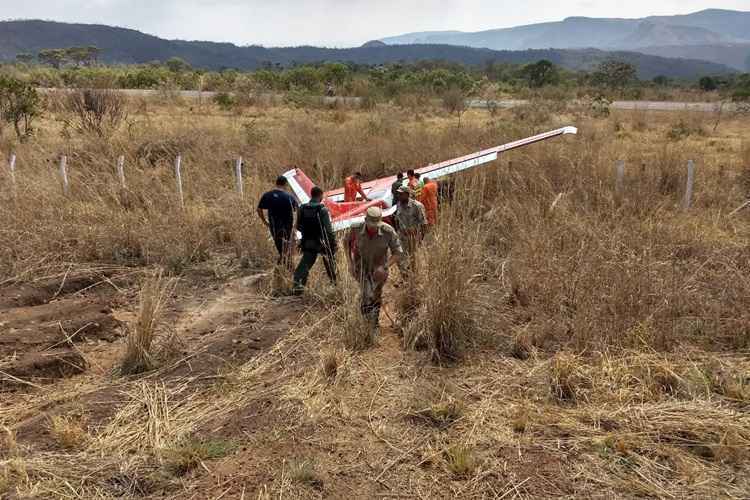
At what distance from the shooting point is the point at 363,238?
17.6 ft

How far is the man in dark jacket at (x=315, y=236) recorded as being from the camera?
607cm

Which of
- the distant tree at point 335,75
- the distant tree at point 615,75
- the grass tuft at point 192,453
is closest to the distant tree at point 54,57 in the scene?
the distant tree at point 335,75

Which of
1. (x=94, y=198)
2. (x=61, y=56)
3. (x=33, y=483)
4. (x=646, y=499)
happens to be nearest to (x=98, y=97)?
(x=94, y=198)

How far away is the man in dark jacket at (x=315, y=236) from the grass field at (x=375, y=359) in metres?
Answer: 0.27

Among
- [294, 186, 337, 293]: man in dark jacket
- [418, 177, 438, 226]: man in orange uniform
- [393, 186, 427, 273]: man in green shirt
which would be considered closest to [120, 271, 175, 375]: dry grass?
[294, 186, 337, 293]: man in dark jacket

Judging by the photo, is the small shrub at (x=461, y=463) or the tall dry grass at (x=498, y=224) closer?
the small shrub at (x=461, y=463)

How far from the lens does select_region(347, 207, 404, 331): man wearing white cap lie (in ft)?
17.5

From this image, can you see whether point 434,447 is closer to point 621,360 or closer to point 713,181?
point 621,360

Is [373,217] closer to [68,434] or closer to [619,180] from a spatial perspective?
[68,434]

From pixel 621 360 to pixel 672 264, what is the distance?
1.79m

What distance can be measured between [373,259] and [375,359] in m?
1.03

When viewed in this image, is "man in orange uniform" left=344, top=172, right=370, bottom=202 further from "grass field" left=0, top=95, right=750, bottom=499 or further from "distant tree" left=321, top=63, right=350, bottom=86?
"distant tree" left=321, top=63, right=350, bottom=86

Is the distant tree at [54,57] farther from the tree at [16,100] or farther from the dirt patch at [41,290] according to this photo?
the dirt patch at [41,290]

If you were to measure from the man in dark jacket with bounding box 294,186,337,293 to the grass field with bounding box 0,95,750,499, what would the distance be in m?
0.27
